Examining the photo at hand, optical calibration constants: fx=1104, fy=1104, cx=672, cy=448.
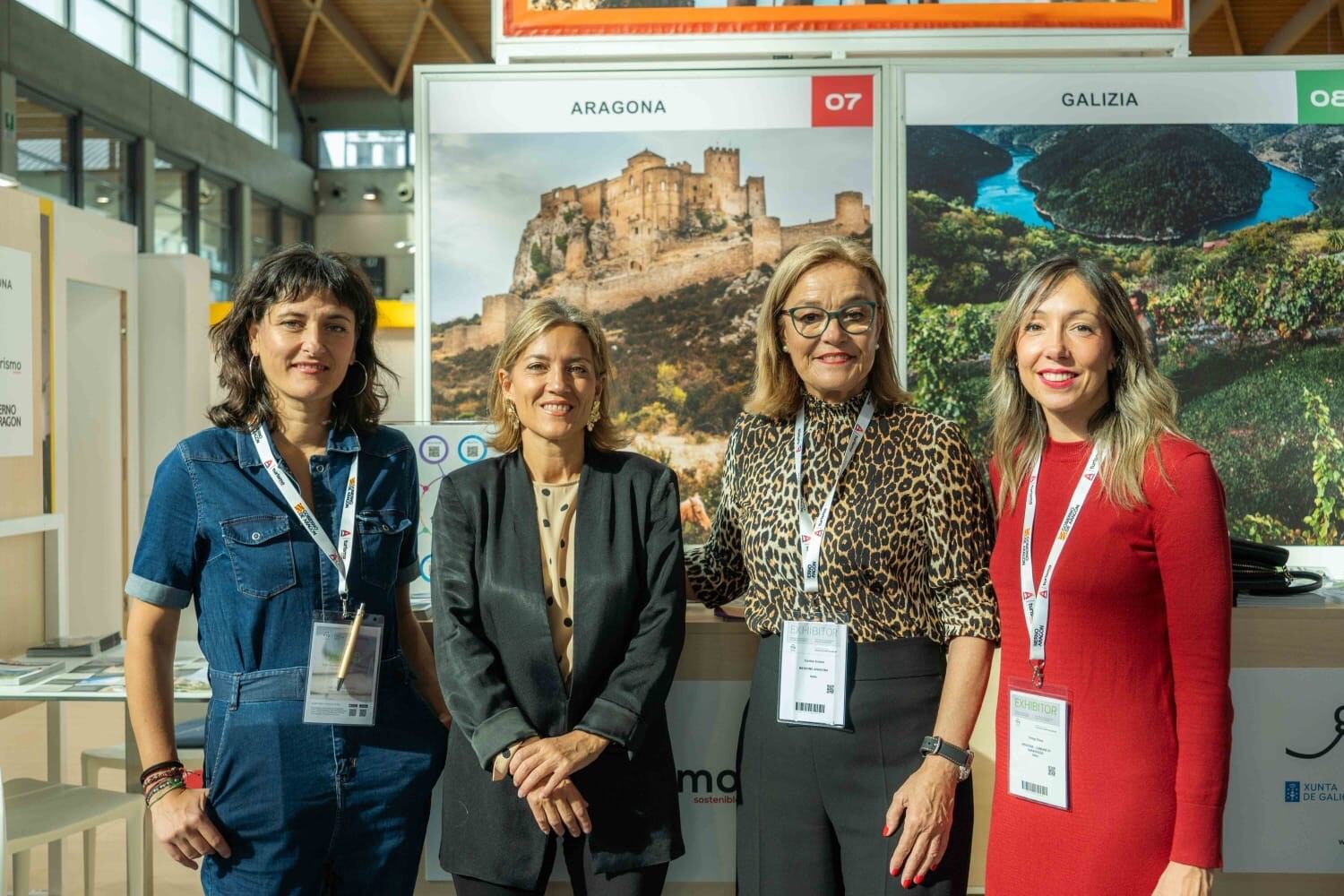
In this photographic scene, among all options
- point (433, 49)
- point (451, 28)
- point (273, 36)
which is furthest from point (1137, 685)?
point (433, 49)

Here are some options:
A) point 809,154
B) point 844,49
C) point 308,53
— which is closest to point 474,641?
point 809,154

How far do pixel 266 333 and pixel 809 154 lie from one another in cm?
235

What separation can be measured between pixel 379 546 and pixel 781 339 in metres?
0.78

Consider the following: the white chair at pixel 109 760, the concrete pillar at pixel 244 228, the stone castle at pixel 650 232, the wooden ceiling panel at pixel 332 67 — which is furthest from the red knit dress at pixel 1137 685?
the wooden ceiling panel at pixel 332 67

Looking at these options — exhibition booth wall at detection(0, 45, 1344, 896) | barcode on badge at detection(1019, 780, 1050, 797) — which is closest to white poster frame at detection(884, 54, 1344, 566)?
exhibition booth wall at detection(0, 45, 1344, 896)

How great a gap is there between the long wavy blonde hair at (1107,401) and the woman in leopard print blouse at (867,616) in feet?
0.31

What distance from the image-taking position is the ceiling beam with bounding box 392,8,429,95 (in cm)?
1685

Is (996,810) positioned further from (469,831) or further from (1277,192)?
(1277,192)

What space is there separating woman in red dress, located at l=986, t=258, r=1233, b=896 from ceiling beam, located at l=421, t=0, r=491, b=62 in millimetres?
16356

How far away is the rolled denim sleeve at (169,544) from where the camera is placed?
70.5 inches

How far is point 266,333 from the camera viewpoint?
187cm

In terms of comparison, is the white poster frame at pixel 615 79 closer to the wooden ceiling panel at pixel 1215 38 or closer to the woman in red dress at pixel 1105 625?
the woman in red dress at pixel 1105 625

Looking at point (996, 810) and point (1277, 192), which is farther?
point (1277, 192)

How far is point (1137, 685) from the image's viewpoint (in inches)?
64.5
